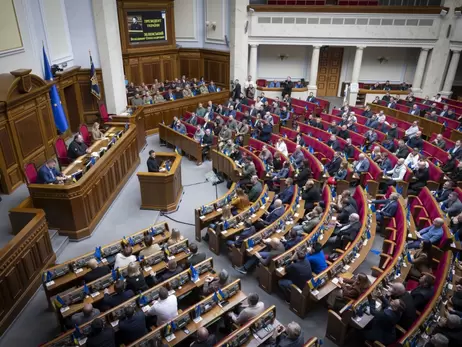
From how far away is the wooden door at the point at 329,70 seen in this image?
1931 cm

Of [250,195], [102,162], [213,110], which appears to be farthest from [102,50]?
[250,195]

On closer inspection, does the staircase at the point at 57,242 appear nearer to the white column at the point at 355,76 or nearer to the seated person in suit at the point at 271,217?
the seated person in suit at the point at 271,217

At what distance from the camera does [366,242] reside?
642 centimetres

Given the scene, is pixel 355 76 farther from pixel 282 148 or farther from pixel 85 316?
pixel 85 316

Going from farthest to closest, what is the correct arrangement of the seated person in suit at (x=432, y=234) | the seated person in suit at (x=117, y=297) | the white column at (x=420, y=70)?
the white column at (x=420, y=70), the seated person in suit at (x=432, y=234), the seated person in suit at (x=117, y=297)

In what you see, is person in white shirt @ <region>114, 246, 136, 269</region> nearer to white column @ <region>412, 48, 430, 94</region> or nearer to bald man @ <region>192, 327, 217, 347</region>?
bald man @ <region>192, 327, 217, 347</region>

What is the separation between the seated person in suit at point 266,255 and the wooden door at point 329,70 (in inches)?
608

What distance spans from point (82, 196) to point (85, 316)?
3151 mm

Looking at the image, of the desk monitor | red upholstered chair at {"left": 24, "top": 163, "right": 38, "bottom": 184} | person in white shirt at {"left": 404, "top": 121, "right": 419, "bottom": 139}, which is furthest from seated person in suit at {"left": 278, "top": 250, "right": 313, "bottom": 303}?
person in white shirt at {"left": 404, "top": 121, "right": 419, "bottom": 139}

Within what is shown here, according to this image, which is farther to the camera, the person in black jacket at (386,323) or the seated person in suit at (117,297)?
the seated person in suit at (117,297)

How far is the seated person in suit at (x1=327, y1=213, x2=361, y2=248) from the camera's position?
21.7ft

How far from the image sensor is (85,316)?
4.64m

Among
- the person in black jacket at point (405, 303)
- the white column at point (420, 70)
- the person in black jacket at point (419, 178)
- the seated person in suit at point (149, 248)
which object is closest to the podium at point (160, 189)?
the seated person in suit at point (149, 248)

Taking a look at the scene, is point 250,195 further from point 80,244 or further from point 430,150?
point 430,150
